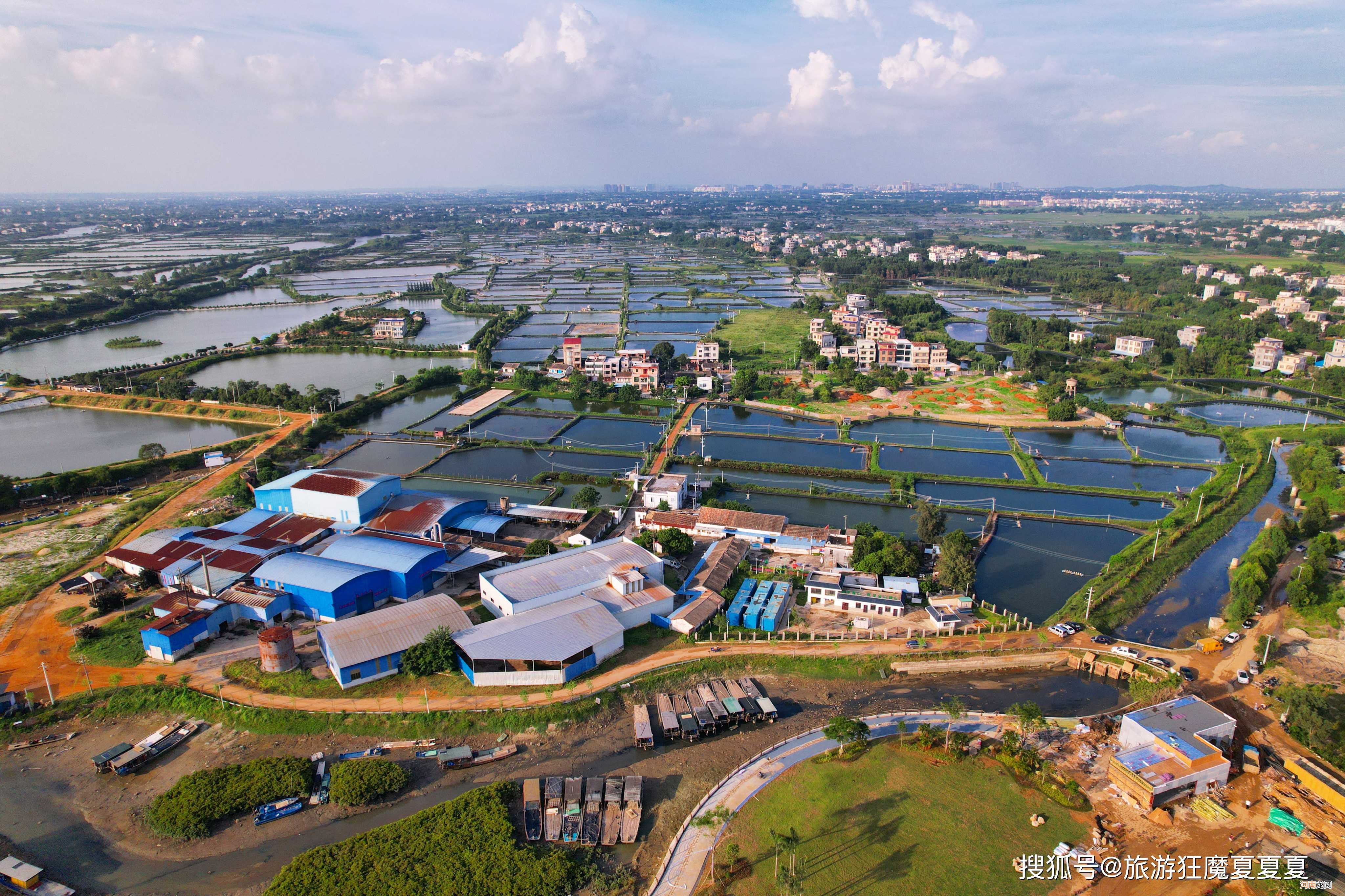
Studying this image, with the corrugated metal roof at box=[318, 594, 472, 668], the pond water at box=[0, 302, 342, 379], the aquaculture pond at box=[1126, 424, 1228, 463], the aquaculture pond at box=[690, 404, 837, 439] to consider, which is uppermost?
the pond water at box=[0, 302, 342, 379]

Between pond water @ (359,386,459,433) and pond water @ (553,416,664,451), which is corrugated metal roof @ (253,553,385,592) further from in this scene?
pond water @ (359,386,459,433)

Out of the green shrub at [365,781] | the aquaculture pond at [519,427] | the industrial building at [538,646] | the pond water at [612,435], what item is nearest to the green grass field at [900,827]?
the industrial building at [538,646]

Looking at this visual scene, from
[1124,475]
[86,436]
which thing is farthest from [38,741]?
[1124,475]

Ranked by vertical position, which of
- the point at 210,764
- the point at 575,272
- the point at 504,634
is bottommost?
the point at 210,764

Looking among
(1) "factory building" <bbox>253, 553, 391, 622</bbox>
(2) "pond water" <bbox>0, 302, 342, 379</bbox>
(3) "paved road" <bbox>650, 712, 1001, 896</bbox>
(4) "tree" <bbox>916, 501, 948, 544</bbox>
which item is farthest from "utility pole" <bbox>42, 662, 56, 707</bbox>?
(2) "pond water" <bbox>0, 302, 342, 379</bbox>

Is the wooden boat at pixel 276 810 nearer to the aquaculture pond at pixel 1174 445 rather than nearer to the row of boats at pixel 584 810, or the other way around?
the row of boats at pixel 584 810

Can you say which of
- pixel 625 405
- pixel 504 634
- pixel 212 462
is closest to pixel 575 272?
pixel 625 405

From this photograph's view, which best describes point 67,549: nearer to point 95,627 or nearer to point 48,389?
point 95,627
